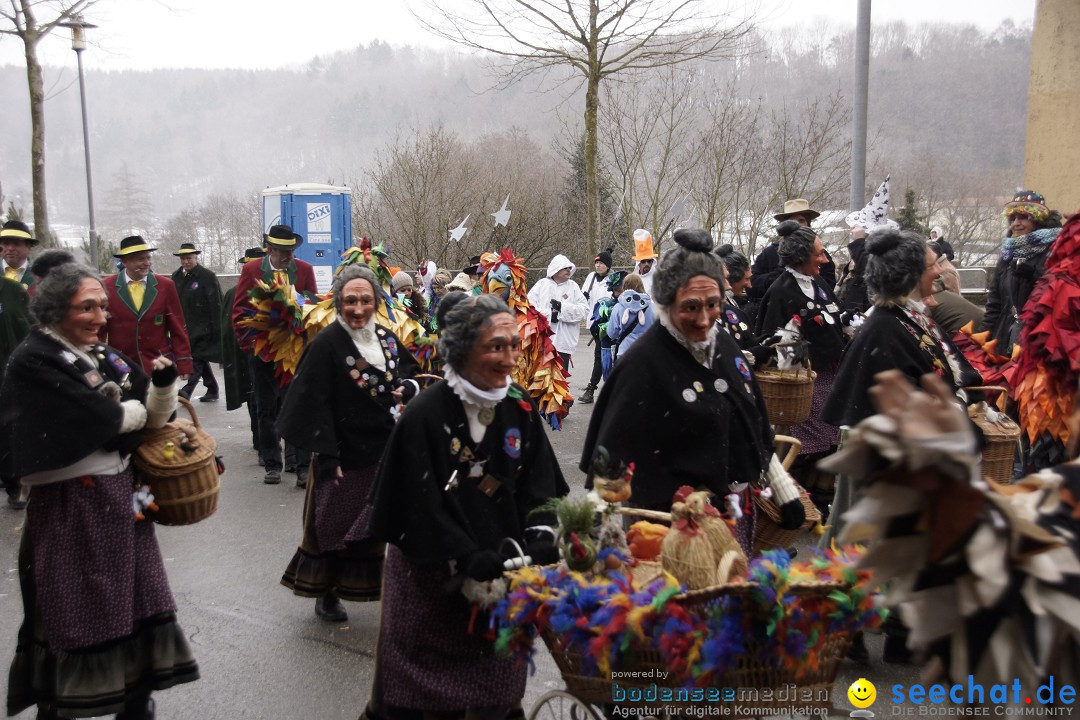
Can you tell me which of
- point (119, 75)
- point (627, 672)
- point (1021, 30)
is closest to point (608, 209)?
point (627, 672)

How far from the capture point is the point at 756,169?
23406 mm

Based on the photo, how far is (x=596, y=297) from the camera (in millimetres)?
14219

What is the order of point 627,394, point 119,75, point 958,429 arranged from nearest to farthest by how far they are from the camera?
point 958,429
point 627,394
point 119,75

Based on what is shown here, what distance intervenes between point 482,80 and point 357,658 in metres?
102

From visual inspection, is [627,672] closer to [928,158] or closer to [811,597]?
[811,597]

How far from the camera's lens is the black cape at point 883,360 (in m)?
4.84

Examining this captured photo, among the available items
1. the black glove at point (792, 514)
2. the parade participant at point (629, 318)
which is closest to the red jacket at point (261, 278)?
the parade participant at point (629, 318)

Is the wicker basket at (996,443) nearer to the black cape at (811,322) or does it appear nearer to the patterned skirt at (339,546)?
the black cape at (811,322)

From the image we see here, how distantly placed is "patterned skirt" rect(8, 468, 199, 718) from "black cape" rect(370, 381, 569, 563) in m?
1.26

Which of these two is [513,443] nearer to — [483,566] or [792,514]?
[483,566]

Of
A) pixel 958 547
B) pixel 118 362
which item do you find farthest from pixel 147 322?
pixel 958 547

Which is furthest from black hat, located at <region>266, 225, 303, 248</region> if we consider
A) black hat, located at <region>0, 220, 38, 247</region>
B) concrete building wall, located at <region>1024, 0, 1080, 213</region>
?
concrete building wall, located at <region>1024, 0, 1080, 213</region>

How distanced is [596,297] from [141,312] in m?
6.39

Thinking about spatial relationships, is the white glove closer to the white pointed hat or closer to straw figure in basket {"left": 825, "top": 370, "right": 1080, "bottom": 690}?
straw figure in basket {"left": 825, "top": 370, "right": 1080, "bottom": 690}
